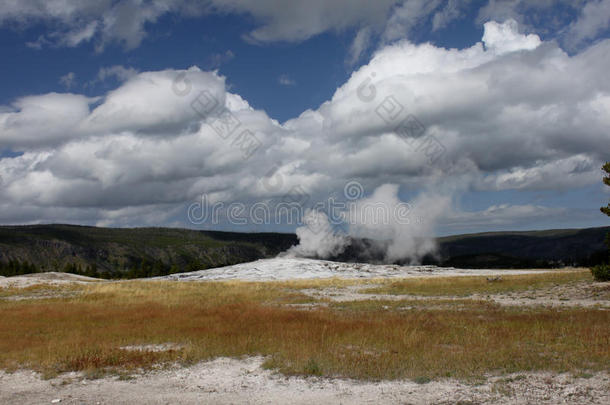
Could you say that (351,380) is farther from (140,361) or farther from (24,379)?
(24,379)

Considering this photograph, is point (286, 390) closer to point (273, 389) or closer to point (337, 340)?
point (273, 389)

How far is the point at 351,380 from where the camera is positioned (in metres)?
11.3

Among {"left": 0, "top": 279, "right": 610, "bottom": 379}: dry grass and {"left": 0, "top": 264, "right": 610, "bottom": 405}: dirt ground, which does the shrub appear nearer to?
{"left": 0, "top": 279, "right": 610, "bottom": 379}: dry grass

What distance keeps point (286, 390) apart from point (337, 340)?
5.30 metres

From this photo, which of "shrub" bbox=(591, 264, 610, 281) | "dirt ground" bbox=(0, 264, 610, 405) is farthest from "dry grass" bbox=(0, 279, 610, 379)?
"shrub" bbox=(591, 264, 610, 281)

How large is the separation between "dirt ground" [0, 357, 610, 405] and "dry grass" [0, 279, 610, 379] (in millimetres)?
720

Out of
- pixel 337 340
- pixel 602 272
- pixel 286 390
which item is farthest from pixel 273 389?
pixel 602 272

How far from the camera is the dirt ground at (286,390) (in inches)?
381

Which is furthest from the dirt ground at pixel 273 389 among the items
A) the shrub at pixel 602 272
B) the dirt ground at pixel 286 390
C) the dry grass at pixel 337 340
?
the shrub at pixel 602 272

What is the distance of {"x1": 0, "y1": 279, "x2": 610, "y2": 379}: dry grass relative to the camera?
40.3 ft

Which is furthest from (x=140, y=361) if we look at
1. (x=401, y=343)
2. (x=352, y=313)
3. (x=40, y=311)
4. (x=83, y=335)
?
(x=40, y=311)

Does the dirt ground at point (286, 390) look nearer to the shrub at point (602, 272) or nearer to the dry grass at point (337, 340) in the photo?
the dry grass at point (337, 340)

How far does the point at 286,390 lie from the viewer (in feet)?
34.9

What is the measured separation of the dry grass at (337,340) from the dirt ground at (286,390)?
720mm
